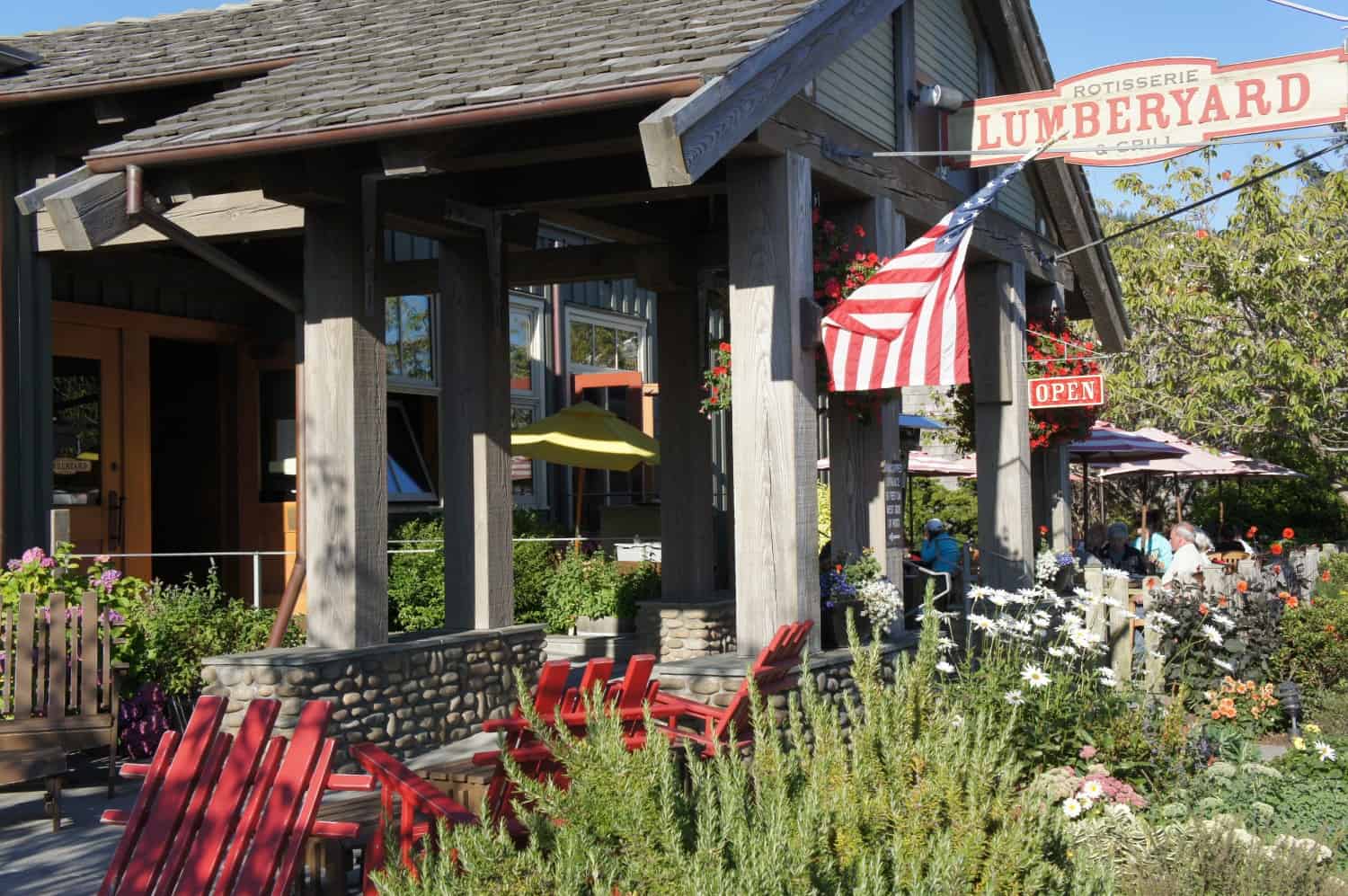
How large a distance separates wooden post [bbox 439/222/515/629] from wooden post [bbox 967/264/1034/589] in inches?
182

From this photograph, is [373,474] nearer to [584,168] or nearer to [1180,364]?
[584,168]

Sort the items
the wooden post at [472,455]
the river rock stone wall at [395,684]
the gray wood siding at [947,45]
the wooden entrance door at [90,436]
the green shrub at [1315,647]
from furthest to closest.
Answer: the wooden entrance door at [90,436], the gray wood siding at [947,45], the green shrub at [1315,647], the wooden post at [472,455], the river rock stone wall at [395,684]

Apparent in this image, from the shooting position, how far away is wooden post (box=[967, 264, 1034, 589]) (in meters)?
12.2

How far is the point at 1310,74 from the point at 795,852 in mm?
7690

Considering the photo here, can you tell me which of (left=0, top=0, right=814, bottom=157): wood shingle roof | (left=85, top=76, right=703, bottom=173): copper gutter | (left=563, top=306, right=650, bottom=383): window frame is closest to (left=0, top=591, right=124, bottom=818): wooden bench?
(left=85, top=76, right=703, bottom=173): copper gutter

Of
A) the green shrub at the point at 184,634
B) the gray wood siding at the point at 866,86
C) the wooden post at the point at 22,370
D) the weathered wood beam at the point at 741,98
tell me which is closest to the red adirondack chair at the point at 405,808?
the weathered wood beam at the point at 741,98

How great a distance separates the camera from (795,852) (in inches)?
143

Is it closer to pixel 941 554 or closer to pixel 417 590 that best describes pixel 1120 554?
pixel 941 554

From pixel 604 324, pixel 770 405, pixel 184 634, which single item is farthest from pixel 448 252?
pixel 604 324

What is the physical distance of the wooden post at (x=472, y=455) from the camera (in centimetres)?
926

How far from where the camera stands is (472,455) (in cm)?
928

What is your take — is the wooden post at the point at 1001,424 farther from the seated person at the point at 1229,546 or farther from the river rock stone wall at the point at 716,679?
the seated person at the point at 1229,546

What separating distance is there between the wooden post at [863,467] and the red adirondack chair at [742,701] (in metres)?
1.94

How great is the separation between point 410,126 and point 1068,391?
7221 mm
